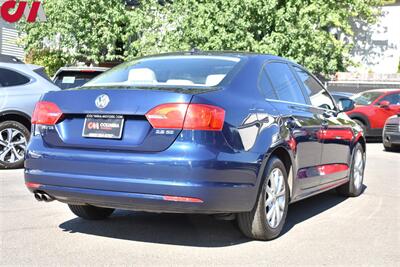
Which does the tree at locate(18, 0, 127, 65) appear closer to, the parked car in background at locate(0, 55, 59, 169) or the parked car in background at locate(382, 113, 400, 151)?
the parked car in background at locate(382, 113, 400, 151)

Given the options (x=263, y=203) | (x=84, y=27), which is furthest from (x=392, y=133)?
(x=84, y=27)

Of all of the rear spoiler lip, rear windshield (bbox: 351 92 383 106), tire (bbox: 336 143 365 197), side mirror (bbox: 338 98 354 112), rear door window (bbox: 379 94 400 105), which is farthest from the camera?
rear door window (bbox: 379 94 400 105)

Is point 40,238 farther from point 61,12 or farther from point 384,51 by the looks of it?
point 384,51

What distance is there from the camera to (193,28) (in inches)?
830

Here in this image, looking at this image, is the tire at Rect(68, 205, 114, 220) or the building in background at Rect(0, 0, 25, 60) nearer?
the tire at Rect(68, 205, 114, 220)

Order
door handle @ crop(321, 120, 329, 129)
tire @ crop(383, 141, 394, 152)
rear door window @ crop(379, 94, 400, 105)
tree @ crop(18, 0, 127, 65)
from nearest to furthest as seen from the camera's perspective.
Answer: door handle @ crop(321, 120, 329, 129) → tire @ crop(383, 141, 394, 152) → rear door window @ crop(379, 94, 400, 105) → tree @ crop(18, 0, 127, 65)

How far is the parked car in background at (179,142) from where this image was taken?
428 cm

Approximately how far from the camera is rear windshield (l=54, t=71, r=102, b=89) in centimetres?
1024

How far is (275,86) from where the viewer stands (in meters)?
5.44

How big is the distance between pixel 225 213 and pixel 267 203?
0.57 meters

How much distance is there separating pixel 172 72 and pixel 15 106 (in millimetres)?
4711

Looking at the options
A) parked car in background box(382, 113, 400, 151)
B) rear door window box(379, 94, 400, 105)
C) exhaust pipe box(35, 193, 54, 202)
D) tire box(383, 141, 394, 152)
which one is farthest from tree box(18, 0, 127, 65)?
exhaust pipe box(35, 193, 54, 202)

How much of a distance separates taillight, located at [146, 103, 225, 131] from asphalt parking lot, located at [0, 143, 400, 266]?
3.28ft

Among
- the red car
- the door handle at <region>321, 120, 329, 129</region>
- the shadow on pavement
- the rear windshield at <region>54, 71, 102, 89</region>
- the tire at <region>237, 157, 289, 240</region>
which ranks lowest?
the red car
